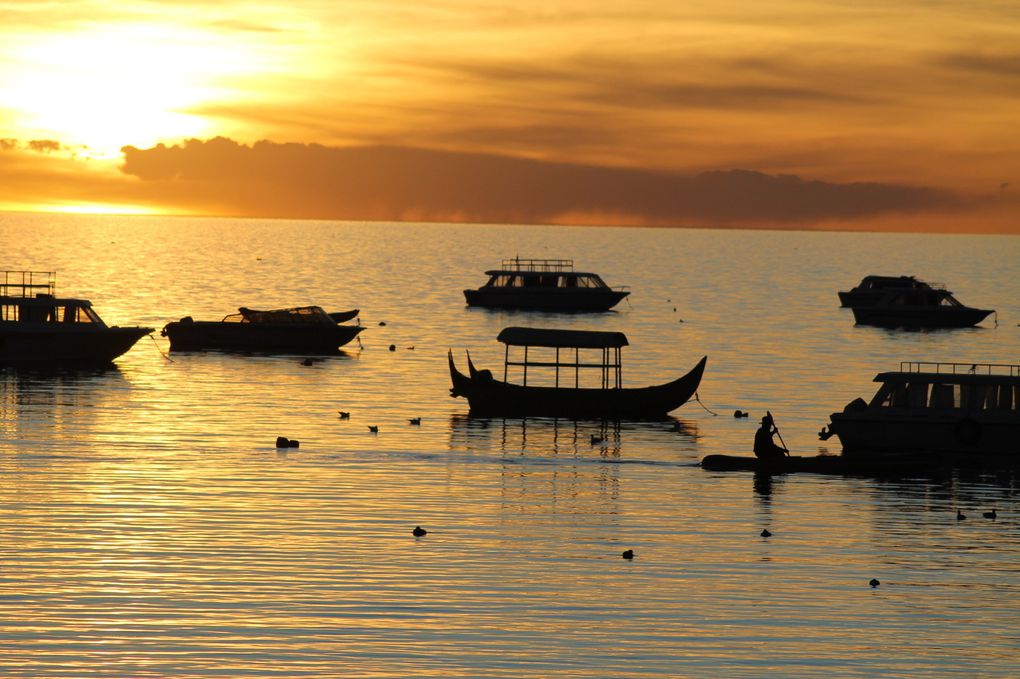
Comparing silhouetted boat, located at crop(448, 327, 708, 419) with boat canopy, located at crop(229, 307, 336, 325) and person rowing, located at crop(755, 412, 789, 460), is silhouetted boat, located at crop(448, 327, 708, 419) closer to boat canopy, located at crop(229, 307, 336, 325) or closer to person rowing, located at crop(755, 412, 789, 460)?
person rowing, located at crop(755, 412, 789, 460)

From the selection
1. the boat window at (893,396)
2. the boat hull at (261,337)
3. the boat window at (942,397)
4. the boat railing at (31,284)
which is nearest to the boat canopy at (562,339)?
the boat window at (893,396)

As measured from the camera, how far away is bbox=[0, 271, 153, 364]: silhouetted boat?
70.6 meters

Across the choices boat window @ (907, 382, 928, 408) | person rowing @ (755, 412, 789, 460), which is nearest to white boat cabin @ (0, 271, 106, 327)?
person rowing @ (755, 412, 789, 460)

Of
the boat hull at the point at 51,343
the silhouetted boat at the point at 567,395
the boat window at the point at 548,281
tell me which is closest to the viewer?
the silhouetted boat at the point at 567,395

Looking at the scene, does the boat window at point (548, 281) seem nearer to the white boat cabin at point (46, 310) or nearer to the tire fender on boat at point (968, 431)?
the white boat cabin at point (46, 310)

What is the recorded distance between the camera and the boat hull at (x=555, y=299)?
122m

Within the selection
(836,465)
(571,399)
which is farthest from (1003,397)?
(571,399)

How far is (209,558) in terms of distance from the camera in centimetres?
2953

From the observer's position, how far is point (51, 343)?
70.6m

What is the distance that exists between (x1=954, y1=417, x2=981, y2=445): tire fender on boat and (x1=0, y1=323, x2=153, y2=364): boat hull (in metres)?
43.9

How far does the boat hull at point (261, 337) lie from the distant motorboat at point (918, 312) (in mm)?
47526

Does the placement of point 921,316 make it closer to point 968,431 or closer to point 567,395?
point 567,395

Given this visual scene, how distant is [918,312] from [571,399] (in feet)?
203

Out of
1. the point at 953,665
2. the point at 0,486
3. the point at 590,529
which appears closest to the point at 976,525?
the point at 590,529
